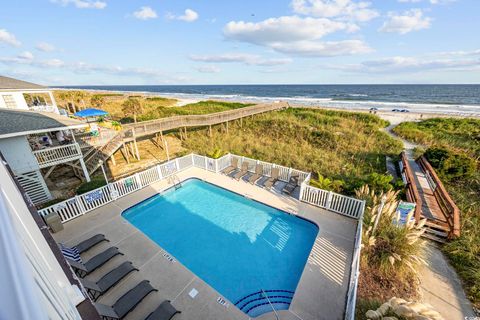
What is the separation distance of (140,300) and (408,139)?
22732mm

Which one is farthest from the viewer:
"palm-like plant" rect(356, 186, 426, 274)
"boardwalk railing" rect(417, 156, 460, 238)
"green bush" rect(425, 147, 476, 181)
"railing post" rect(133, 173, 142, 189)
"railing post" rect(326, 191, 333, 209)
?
"railing post" rect(133, 173, 142, 189)

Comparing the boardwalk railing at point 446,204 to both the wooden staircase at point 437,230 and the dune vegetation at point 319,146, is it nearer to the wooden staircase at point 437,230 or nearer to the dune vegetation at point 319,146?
the wooden staircase at point 437,230

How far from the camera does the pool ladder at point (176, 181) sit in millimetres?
12008

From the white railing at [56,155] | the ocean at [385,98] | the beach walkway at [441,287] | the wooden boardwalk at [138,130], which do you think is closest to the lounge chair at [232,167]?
the wooden boardwalk at [138,130]

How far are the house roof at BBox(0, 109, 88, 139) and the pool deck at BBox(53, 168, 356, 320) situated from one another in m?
4.66

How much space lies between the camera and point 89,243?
7391 mm

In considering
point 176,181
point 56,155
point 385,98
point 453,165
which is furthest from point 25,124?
point 385,98

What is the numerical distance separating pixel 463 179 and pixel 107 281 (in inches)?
638

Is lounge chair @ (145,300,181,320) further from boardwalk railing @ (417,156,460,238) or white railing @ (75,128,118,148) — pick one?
white railing @ (75,128,118,148)

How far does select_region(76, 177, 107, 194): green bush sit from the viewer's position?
37.2 ft

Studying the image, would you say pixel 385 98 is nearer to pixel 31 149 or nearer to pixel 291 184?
pixel 291 184

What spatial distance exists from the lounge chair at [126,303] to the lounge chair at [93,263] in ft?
4.92

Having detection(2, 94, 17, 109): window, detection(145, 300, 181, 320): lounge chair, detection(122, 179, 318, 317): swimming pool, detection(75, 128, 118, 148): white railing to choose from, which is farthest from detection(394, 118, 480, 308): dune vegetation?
detection(2, 94, 17, 109): window

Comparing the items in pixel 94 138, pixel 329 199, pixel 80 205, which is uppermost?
pixel 94 138
